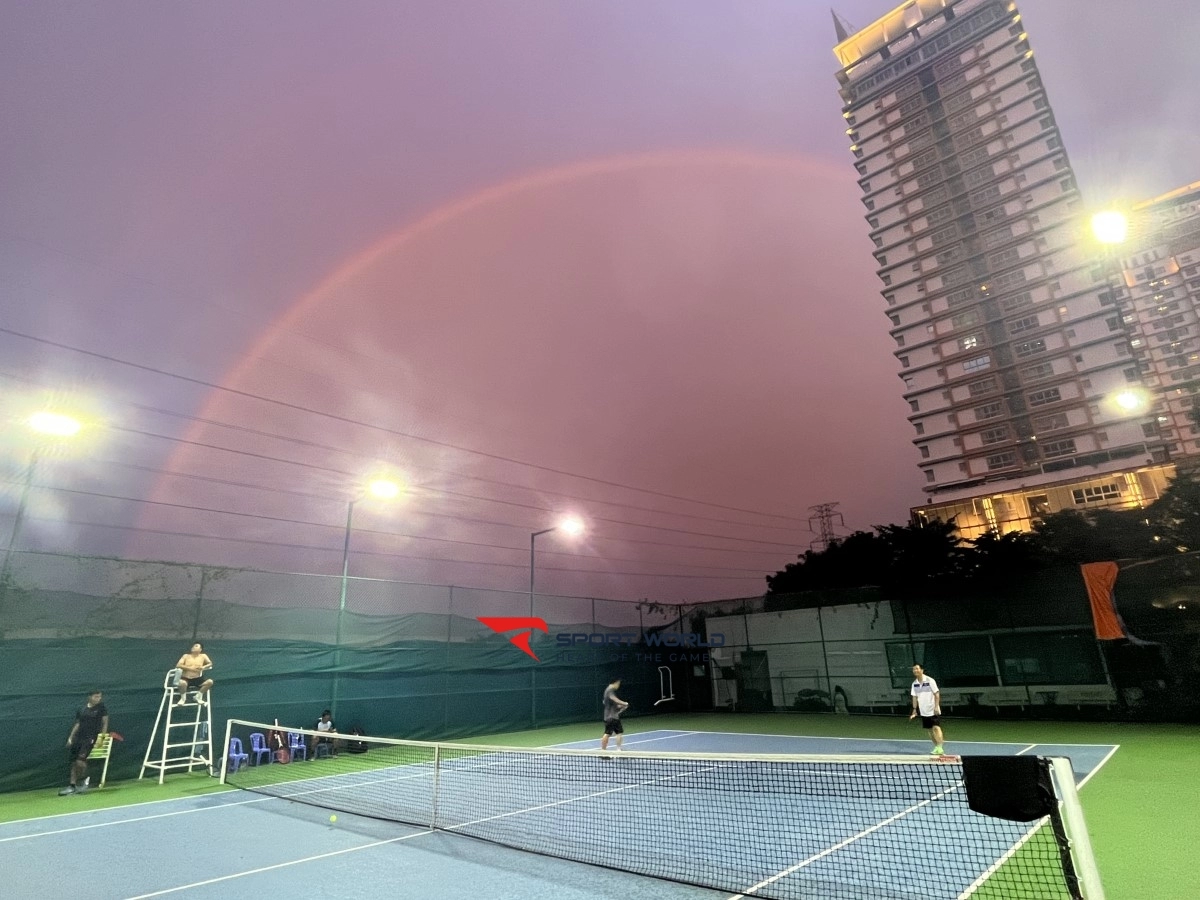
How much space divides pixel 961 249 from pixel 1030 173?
1070cm

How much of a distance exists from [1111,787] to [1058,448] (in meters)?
Result: 75.6

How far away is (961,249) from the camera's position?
81375mm

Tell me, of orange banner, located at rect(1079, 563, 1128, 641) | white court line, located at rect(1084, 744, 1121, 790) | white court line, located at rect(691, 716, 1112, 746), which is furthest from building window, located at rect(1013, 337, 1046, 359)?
white court line, located at rect(1084, 744, 1121, 790)

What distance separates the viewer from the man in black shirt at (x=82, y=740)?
1194cm

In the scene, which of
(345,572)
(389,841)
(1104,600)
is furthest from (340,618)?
(1104,600)

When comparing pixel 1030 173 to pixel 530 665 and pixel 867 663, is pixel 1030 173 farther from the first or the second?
pixel 530 665

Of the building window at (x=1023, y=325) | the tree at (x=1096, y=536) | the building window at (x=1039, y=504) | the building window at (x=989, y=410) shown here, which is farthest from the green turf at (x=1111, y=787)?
the building window at (x=1023, y=325)

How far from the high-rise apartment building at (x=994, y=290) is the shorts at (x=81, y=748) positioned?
260 ft

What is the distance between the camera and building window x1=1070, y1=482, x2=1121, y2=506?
65375 millimetres

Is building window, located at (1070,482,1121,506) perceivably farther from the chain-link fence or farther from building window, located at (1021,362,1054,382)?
the chain-link fence

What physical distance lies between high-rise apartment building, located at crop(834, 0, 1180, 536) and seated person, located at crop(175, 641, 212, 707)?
77309mm

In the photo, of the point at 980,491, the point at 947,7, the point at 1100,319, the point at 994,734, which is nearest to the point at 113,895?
the point at 994,734

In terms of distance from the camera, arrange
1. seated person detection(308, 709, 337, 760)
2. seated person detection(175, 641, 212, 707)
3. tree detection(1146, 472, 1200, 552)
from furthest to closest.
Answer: tree detection(1146, 472, 1200, 552) → seated person detection(308, 709, 337, 760) → seated person detection(175, 641, 212, 707)

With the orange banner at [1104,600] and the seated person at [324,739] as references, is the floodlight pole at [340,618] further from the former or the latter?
the orange banner at [1104,600]
